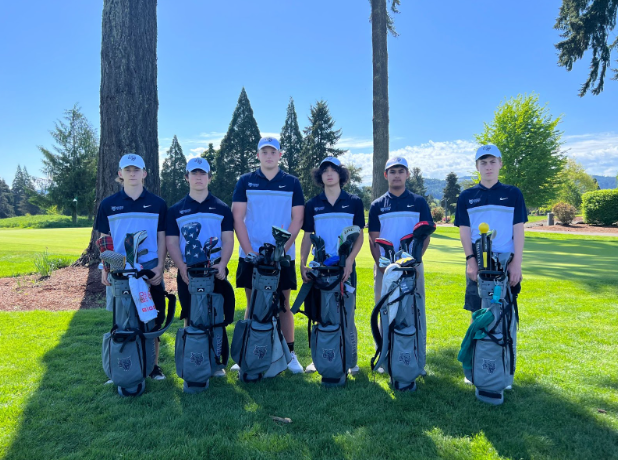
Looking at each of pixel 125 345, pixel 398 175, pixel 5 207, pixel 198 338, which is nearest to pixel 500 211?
pixel 398 175

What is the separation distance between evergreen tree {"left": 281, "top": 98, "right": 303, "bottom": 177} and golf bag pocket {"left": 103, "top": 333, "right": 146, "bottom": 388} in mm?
43401

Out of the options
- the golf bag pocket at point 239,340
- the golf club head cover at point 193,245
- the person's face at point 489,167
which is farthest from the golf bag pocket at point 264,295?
the person's face at point 489,167

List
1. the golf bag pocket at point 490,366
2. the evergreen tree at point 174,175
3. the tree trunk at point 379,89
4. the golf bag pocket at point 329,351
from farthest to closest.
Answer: the evergreen tree at point 174,175
the tree trunk at point 379,89
the golf bag pocket at point 329,351
the golf bag pocket at point 490,366

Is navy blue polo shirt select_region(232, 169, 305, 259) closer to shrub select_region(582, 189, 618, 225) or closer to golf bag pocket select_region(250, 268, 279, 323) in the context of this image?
golf bag pocket select_region(250, 268, 279, 323)

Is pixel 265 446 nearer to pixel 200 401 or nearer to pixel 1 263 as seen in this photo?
pixel 200 401

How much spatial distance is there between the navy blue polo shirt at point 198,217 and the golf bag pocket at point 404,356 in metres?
1.72

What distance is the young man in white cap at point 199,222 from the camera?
11.3ft

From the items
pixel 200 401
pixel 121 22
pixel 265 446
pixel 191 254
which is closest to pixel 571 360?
pixel 265 446

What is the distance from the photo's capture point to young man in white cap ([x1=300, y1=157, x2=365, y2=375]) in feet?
11.8

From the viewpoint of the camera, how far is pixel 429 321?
5234mm

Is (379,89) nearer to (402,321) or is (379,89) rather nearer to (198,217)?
(198,217)

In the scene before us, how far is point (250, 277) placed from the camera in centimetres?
360

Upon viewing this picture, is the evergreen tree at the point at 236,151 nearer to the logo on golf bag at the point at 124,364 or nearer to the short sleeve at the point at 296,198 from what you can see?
the short sleeve at the point at 296,198

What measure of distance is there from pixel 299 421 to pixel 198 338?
1.05m
